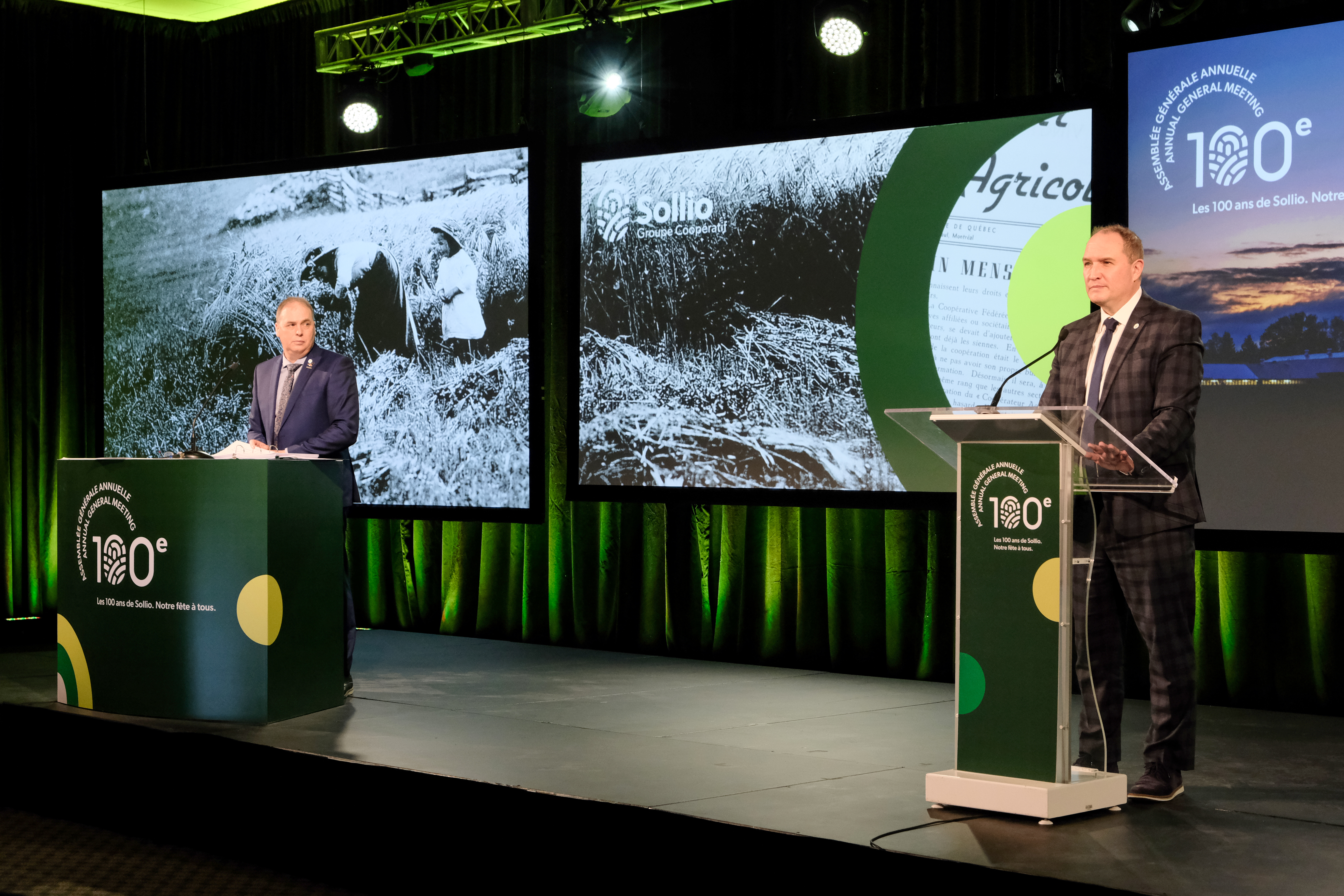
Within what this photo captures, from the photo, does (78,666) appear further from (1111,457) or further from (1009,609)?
(1111,457)

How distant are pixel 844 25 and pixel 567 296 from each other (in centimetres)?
180

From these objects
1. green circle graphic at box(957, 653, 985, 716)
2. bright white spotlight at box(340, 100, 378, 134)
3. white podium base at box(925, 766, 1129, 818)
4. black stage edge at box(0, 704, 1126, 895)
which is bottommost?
black stage edge at box(0, 704, 1126, 895)

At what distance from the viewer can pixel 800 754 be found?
3.95m

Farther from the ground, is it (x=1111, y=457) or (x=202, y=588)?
(x=1111, y=457)

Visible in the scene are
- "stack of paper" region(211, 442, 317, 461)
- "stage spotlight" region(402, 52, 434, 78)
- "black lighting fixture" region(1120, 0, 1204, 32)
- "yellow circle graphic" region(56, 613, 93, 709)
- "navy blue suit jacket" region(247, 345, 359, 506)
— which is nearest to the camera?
"stack of paper" region(211, 442, 317, 461)

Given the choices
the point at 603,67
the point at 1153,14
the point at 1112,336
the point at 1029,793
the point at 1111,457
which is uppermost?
the point at 603,67

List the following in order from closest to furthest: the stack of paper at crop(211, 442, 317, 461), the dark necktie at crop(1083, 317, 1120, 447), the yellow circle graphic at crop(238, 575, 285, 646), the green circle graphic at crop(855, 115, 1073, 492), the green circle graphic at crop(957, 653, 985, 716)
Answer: the green circle graphic at crop(957, 653, 985, 716) → the dark necktie at crop(1083, 317, 1120, 447) → the yellow circle graphic at crop(238, 575, 285, 646) → the stack of paper at crop(211, 442, 317, 461) → the green circle graphic at crop(855, 115, 1073, 492)

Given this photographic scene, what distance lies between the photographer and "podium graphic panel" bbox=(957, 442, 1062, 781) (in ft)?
9.90

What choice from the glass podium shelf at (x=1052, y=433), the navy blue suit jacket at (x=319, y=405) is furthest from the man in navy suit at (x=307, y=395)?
the glass podium shelf at (x=1052, y=433)

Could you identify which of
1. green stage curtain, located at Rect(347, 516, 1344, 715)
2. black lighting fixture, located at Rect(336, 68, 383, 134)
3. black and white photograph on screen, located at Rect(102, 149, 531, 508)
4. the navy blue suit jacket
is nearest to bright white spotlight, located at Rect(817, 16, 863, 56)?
black and white photograph on screen, located at Rect(102, 149, 531, 508)

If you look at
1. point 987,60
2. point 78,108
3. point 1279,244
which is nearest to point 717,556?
point 987,60

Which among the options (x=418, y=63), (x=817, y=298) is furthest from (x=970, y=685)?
(x=418, y=63)

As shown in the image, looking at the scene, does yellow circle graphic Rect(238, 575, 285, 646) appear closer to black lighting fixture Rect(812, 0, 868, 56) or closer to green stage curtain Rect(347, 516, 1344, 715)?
green stage curtain Rect(347, 516, 1344, 715)

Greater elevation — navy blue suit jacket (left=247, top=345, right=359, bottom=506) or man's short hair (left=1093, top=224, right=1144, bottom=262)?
man's short hair (left=1093, top=224, right=1144, bottom=262)
